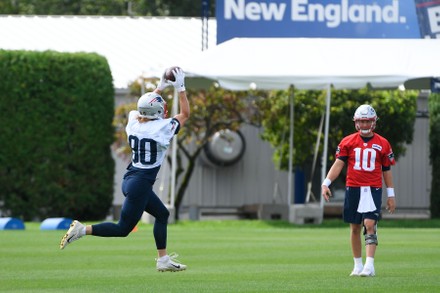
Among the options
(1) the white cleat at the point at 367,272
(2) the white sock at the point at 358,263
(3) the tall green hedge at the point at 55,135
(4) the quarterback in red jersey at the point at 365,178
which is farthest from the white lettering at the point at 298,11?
(1) the white cleat at the point at 367,272

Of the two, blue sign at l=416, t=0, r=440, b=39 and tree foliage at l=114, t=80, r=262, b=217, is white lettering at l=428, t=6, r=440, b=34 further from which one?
tree foliage at l=114, t=80, r=262, b=217

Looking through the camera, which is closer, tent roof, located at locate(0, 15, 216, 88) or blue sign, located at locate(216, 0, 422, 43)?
blue sign, located at locate(216, 0, 422, 43)

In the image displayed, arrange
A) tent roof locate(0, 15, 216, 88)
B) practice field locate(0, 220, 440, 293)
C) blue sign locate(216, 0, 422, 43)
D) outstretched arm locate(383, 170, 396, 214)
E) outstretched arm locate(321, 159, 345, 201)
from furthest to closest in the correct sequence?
tent roof locate(0, 15, 216, 88), blue sign locate(216, 0, 422, 43), outstretched arm locate(383, 170, 396, 214), outstretched arm locate(321, 159, 345, 201), practice field locate(0, 220, 440, 293)

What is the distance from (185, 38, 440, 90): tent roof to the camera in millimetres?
26625

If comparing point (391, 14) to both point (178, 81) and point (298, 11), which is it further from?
point (178, 81)

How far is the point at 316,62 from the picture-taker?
27297 mm

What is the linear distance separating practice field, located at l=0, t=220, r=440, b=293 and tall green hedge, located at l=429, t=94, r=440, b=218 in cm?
773

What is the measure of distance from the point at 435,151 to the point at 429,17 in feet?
15.5

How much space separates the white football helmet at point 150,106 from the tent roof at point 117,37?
72.8 ft

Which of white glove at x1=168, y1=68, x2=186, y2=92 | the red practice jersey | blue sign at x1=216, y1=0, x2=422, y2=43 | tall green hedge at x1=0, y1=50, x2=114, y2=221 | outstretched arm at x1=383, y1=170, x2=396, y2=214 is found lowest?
tall green hedge at x1=0, y1=50, x2=114, y2=221

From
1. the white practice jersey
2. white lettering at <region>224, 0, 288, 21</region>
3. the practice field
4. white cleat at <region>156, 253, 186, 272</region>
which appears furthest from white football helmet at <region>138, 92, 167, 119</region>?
white lettering at <region>224, 0, 288, 21</region>

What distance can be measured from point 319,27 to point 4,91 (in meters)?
7.69

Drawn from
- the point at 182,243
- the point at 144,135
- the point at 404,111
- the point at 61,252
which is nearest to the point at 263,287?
the point at 144,135

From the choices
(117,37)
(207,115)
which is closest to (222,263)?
(207,115)
